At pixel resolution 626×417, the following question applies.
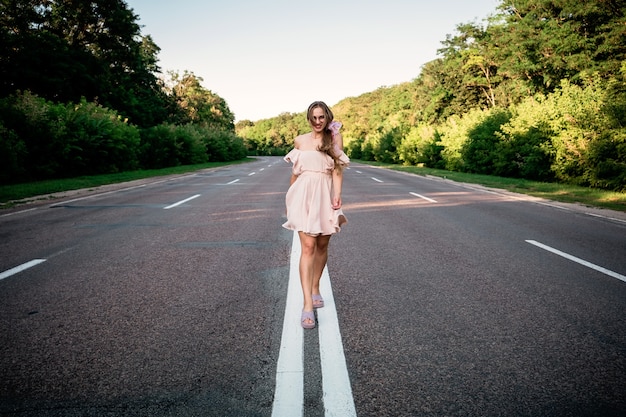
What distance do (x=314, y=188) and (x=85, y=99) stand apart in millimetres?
27326

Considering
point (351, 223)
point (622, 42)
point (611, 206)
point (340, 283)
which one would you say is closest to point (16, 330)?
point (340, 283)

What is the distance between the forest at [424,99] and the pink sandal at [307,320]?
14.6 meters

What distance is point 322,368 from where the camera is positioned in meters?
2.36

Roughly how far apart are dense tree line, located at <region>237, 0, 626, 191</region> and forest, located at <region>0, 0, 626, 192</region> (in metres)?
0.08

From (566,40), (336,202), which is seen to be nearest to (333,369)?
(336,202)

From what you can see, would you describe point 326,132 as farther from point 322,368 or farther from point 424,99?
point 424,99

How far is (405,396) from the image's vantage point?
2.11 m

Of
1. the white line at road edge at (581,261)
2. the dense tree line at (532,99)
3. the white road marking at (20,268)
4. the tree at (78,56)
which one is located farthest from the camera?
the tree at (78,56)

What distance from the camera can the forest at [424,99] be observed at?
15.0 meters

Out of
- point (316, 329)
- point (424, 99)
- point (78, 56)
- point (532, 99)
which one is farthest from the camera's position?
point (424, 99)

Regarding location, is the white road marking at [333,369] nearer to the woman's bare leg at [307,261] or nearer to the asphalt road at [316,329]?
the asphalt road at [316,329]

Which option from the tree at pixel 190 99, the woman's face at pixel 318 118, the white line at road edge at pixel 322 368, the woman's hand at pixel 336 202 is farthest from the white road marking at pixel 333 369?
the tree at pixel 190 99

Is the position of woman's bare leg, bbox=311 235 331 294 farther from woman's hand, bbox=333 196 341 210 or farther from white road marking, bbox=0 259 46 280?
white road marking, bbox=0 259 46 280

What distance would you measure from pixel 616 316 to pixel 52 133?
19780mm
